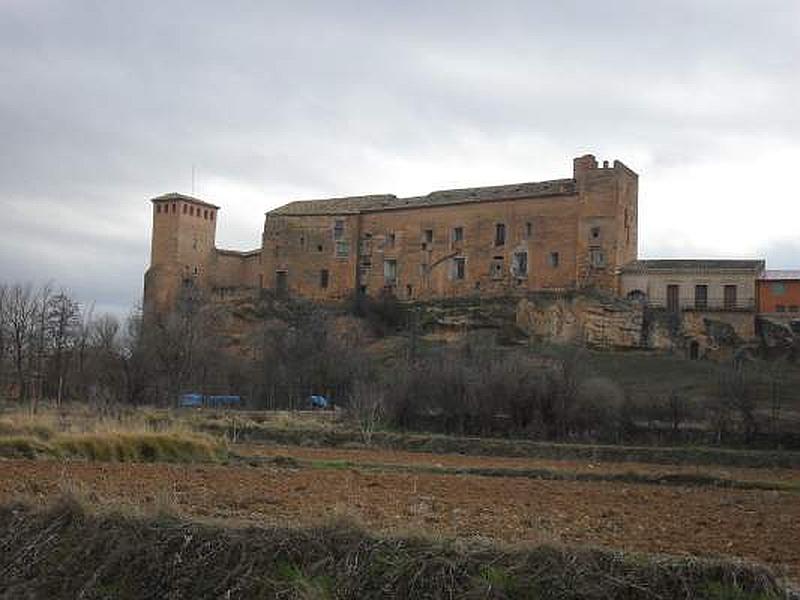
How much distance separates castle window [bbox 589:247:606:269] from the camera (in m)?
50.6

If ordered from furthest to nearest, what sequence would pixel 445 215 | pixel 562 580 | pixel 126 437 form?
pixel 445 215 → pixel 126 437 → pixel 562 580

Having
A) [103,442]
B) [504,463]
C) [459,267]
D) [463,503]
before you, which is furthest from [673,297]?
[463,503]

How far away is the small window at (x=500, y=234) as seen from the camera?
5430 centimetres

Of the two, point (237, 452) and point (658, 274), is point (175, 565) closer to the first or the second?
point (237, 452)

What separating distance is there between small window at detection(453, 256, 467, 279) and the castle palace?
6 centimetres

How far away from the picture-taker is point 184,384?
45969mm

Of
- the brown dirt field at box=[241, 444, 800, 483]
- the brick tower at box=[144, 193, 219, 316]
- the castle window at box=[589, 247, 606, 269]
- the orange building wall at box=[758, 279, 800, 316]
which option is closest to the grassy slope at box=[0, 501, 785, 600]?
the brown dirt field at box=[241, 444, 800, 483]

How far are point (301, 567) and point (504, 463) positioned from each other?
15.3 metres

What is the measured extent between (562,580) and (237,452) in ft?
53.0

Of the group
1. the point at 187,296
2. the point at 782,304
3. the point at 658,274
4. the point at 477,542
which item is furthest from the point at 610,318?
the point at 477,542

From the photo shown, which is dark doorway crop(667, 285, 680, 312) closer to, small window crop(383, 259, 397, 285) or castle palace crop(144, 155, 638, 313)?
castle palace crop(144, 155, 638, 313)

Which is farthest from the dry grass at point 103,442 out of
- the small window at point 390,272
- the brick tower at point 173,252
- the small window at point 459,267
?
the brick tower at point 173,252

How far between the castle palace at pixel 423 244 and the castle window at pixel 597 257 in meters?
0.05

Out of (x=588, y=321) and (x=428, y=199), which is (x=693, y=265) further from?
(x=428, y=199)
